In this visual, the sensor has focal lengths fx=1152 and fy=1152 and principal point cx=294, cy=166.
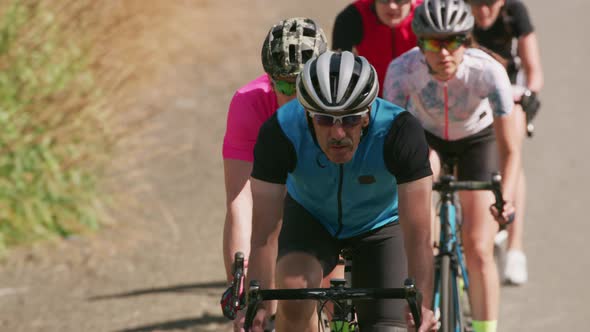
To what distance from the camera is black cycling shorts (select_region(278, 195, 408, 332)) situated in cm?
498

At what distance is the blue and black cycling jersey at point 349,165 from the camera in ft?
15.3

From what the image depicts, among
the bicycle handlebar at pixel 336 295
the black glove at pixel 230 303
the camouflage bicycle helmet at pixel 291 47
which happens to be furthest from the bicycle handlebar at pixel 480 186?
the black glove at pixel 230 303

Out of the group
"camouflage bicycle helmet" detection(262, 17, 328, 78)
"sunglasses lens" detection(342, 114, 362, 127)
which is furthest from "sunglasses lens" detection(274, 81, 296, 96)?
"sunglasses lens" detection(342, 114, 362, 127)

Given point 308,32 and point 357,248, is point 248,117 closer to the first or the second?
point 308,32

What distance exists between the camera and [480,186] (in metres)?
5.95

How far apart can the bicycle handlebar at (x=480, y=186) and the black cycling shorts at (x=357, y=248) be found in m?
0.80

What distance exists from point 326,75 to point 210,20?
1114cm

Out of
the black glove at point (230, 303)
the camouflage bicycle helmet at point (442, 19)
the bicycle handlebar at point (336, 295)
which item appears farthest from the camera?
the camouflage bicycle helmet at point (442, 19)

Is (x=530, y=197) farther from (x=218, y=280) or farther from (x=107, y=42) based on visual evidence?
(x=107, y=42)

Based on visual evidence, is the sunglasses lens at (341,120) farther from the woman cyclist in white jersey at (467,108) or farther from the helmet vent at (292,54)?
the woman cyclist in white jersey at (467,108)

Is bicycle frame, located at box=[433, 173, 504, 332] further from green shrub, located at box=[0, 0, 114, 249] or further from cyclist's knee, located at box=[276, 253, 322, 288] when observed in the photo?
green shrub, located at box=[0, 0, 114, 249]

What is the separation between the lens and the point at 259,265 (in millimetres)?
4625

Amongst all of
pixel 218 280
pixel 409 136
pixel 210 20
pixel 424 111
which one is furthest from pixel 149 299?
pixel 210 20

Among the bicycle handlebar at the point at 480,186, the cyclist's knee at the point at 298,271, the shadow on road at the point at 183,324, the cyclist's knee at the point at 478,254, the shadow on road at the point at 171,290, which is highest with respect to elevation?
the bicycle handlebar at the point at 480,186
